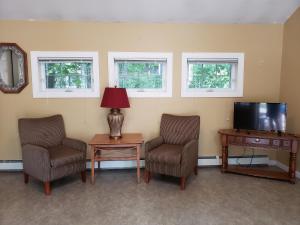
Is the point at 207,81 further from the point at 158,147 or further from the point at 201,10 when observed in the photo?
the point at 158,147

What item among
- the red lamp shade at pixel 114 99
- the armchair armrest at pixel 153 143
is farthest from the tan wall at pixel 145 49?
the red lamp shade at pixel 114 99

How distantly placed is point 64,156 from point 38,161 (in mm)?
295

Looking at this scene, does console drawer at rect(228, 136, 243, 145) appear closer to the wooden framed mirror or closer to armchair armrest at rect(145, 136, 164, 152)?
armchair armrest at rect(145, 136, 164, 152)

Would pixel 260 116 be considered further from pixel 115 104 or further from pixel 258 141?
pixel 115 104

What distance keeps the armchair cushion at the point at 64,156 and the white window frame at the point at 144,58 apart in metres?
1.14

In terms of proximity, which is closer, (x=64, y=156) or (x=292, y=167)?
(x=64, y=156)

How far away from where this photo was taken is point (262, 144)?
126 inches

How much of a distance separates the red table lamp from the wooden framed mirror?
131 cm

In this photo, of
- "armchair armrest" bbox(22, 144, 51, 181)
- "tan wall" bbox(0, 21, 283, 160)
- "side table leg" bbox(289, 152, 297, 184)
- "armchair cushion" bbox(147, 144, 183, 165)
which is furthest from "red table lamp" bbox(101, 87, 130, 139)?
"side table leg" bbox(289, 152, 297, 184)

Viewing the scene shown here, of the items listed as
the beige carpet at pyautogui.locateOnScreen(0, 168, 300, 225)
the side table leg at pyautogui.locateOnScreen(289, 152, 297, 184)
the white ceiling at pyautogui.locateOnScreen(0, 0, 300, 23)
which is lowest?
the beige carpet at pyautogui.locateOnScreen(0, 168, 300, 225)

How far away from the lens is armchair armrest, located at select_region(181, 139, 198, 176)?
289 centimetres

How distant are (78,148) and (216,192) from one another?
6.24 ft

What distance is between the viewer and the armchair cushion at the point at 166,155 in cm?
290

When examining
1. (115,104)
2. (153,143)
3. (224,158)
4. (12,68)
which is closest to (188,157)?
(153,143)
